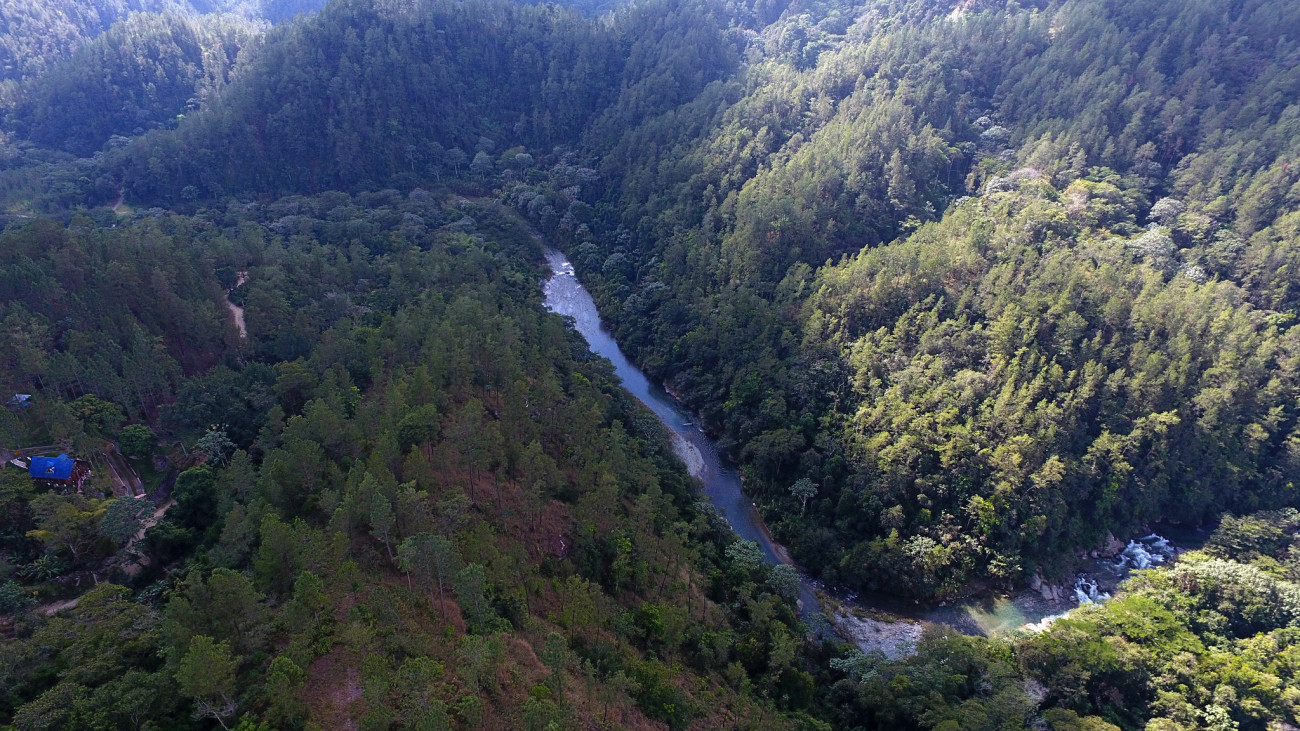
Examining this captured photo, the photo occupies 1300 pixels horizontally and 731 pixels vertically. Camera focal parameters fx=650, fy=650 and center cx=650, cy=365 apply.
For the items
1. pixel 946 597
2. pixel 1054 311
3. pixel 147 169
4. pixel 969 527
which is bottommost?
pixel 946 597

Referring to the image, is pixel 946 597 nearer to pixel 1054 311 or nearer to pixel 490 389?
pixel 1054 311

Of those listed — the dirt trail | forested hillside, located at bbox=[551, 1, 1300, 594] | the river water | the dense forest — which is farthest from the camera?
the dirt trail

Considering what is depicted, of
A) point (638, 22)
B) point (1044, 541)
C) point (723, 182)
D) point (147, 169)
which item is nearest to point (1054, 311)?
point (1044, 541)

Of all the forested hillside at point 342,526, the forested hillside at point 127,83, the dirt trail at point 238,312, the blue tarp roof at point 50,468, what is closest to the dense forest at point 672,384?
the forested hillside at point 342,526

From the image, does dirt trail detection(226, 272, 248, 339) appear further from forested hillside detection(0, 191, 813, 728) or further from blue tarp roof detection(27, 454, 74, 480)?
blue tarp roof detection(27, 454, 74, 480)

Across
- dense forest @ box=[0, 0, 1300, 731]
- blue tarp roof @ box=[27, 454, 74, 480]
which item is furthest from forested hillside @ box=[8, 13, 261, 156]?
blue tarp roof @ box=[27, 454, 74, 480]

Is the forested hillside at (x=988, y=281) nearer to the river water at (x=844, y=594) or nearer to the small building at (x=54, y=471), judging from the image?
the river water at (x=844, y=594)

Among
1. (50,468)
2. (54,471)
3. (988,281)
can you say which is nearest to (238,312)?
(50,468)
